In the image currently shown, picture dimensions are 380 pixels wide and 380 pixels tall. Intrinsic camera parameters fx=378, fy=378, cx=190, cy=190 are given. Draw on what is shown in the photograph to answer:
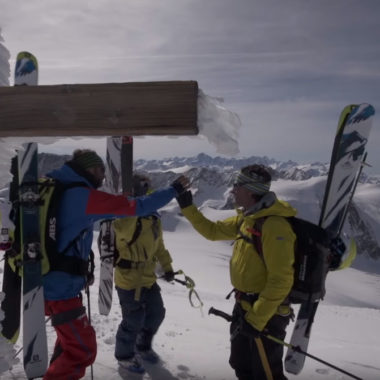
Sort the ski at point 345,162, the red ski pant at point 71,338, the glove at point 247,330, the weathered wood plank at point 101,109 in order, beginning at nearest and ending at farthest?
the weathered wood plank at point 101,109 → the red ski pant at point 71,338 → the glove at point 247,330 → the ski at point 345,162

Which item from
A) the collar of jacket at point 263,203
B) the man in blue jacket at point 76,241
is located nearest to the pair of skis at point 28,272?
the man in blue jacket at point 76,241

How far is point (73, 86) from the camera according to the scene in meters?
1.51

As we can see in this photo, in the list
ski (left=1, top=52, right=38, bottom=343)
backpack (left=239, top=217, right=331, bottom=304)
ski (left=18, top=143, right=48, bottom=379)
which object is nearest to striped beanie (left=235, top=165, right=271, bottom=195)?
backpack (left=239, top=217, right=331, bottom=304)

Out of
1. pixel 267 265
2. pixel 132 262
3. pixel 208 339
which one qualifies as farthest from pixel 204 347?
pixel 267 265

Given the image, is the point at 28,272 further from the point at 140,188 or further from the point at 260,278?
the point at 140,188

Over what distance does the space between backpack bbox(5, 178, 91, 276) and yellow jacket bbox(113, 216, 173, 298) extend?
1374mm

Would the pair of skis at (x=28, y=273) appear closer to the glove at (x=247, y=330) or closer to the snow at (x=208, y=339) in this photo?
the snow at (x=208, y=339)

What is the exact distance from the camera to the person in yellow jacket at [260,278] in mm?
3146

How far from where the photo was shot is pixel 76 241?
123 inches

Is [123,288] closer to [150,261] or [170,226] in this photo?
[150,261]

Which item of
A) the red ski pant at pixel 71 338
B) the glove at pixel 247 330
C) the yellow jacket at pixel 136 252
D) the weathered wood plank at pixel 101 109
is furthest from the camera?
the yellow jacket at pixel 136 252

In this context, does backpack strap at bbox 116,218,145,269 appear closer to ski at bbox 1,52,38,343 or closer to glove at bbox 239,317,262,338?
ski at bbox 1,52,38,343

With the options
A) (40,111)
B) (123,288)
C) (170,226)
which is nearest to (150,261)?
(123,288)

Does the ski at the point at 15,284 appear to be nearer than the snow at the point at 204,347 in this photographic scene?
Yes
